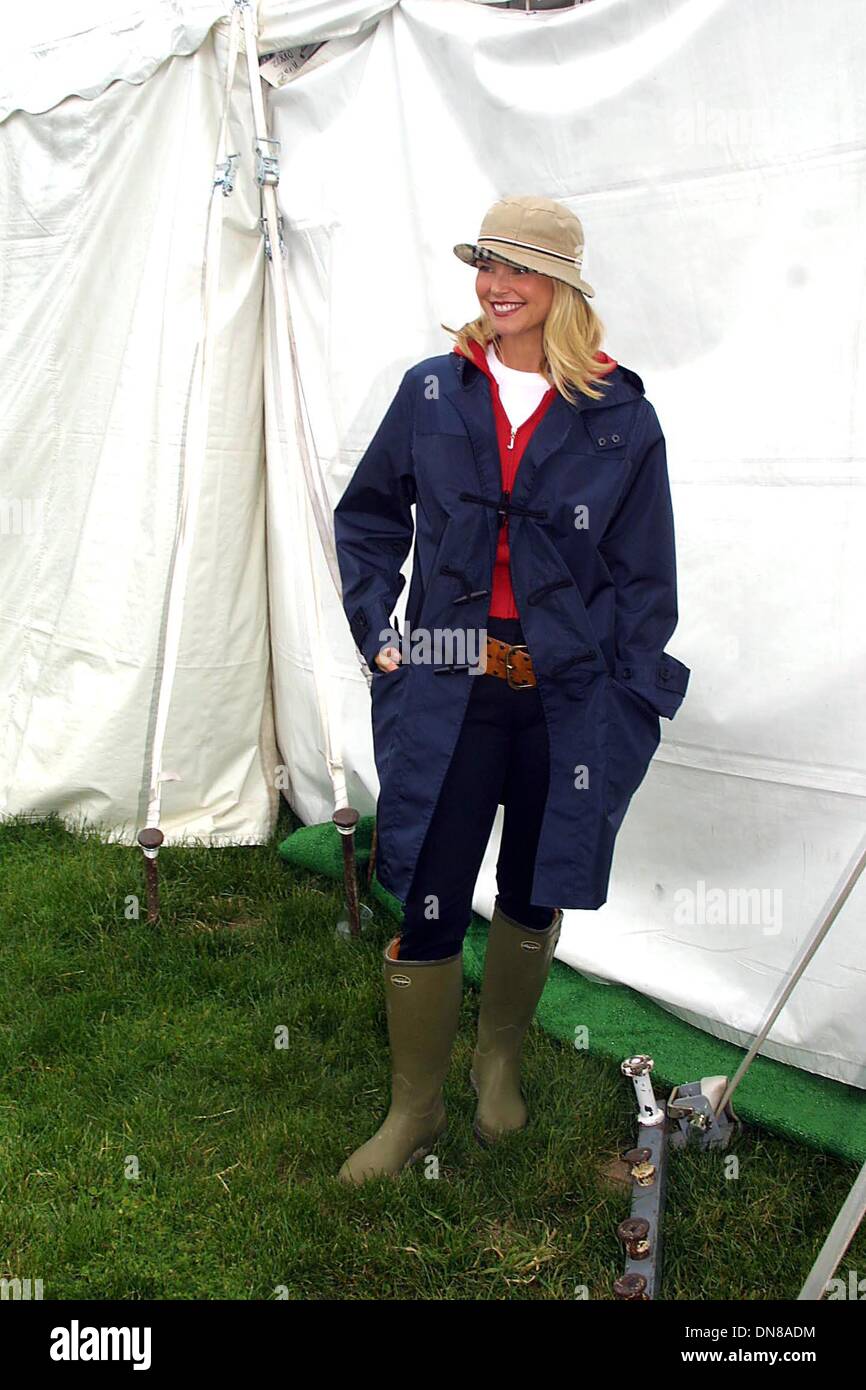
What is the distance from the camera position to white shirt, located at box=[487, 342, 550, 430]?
2.28 meters

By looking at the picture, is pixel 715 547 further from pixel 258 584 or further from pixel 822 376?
pixel 258 584

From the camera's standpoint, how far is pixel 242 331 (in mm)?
3707

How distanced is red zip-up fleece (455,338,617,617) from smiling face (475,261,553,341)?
101 mm

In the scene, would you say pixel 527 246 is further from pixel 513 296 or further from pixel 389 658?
pixel 389 658

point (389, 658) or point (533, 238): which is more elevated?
point (533, 238)

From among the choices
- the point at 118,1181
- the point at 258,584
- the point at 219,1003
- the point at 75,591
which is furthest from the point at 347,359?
the point at 118,1181

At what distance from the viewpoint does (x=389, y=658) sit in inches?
91.7

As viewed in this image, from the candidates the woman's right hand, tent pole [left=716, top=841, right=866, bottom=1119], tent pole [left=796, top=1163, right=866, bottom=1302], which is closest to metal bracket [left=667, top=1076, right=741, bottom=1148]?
tent pole [left=716, top=841, right=866, bottom=1119]

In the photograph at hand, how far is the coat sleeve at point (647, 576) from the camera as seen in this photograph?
229cm

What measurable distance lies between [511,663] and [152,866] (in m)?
1.49

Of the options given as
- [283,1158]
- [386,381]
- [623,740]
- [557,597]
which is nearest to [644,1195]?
[283,1158]

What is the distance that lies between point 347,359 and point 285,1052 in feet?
5.96

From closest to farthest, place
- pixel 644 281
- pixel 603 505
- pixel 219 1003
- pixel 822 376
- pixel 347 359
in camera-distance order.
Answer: pixel 603 505
pixel 822 376
pixel 644 281
pixel 219 1003
pixel 347 359

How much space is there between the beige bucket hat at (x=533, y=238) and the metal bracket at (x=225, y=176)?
141 centimetres
